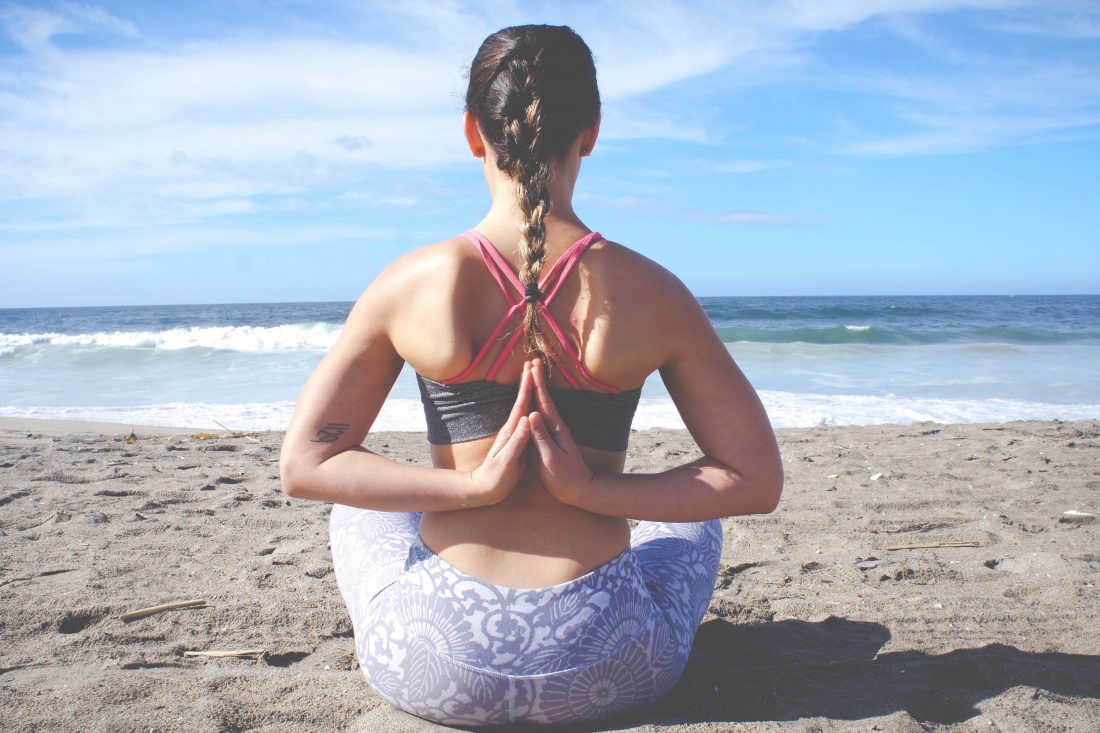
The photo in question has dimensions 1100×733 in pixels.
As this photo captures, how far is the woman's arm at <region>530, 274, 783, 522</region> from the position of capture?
1818mm

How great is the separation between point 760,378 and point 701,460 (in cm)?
1305

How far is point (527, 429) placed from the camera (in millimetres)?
1763

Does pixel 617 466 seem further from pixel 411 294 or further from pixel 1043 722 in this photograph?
pixel 1043 722

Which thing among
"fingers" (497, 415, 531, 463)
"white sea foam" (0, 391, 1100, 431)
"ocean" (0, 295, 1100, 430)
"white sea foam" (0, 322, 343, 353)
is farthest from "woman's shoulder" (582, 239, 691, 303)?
"white sea foam" (0, 322, 343, 353)

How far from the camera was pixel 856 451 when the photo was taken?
6445 millimetres

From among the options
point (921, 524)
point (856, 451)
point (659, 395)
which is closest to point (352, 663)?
point (921, 524)

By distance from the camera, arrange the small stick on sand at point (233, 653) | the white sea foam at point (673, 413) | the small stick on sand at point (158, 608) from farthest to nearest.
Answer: the white sea foam at point (673, 413) → the small stick on sand at point (158, 608) → the small stick on sand at point (233, 653)

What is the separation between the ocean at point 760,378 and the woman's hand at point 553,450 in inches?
277

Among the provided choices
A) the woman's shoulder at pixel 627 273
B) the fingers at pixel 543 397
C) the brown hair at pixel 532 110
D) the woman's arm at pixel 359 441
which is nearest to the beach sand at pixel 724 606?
the woman's arm at pixel 359 441

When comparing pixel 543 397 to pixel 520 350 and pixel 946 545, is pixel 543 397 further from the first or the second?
pixel 946 545

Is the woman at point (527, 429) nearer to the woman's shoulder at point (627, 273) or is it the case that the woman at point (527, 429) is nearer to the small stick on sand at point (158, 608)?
the woman's shoulder at point (627, 273)

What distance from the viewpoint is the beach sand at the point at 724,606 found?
7.34ft

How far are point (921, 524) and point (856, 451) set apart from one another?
2.14 meters

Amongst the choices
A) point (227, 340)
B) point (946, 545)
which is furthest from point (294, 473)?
point (227, 340)
